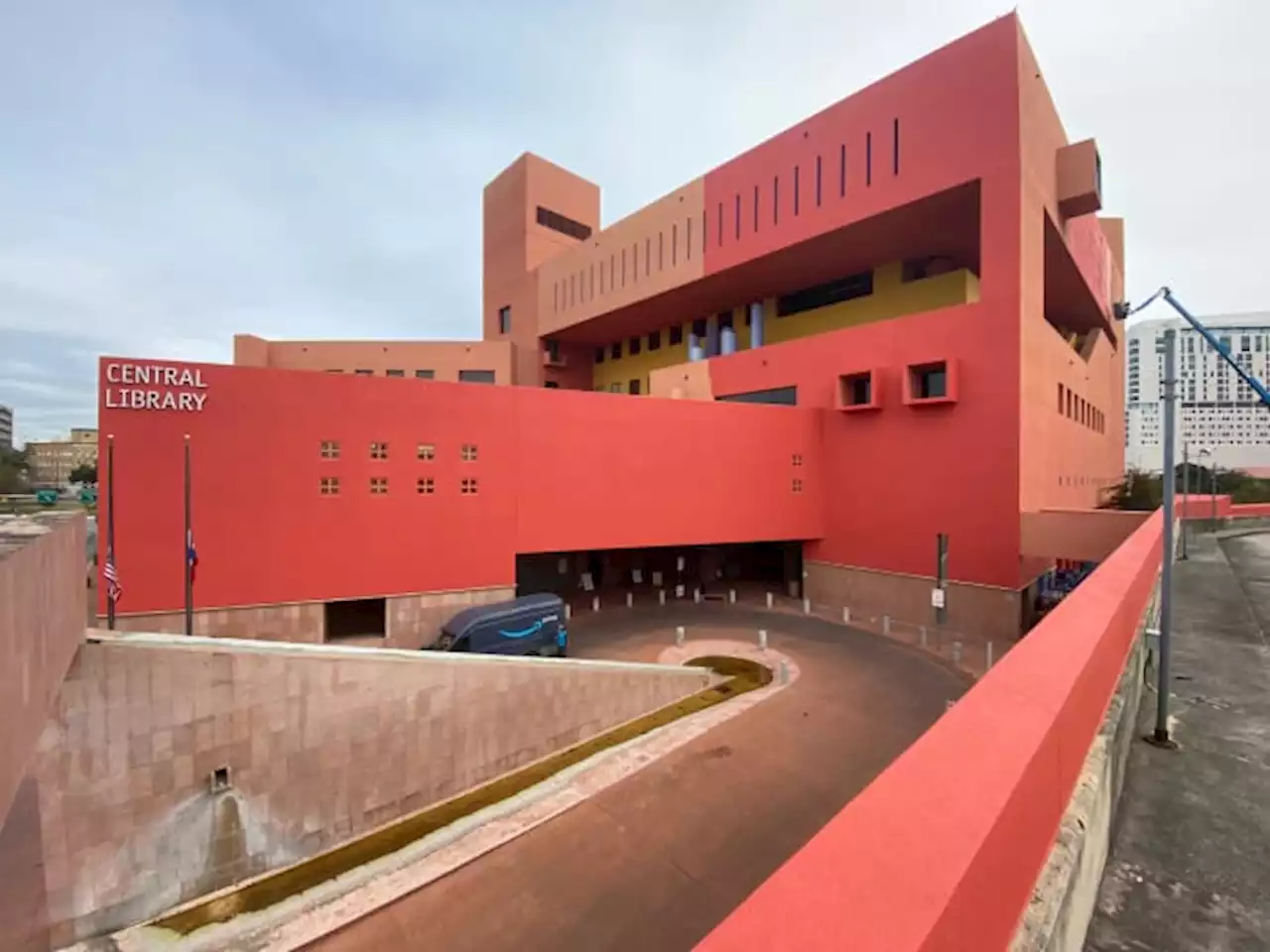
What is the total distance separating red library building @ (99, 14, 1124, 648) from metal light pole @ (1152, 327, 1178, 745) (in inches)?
588

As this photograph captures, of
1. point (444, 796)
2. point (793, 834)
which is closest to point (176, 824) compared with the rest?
point (444, 796)

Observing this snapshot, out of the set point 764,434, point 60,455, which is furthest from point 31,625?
point 60,455

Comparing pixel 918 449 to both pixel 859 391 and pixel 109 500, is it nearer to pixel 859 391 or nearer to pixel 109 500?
pixel 859 391

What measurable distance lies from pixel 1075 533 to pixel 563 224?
130 feet

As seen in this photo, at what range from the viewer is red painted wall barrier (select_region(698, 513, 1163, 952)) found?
1.86 meters

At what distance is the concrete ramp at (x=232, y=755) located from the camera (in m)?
9.50

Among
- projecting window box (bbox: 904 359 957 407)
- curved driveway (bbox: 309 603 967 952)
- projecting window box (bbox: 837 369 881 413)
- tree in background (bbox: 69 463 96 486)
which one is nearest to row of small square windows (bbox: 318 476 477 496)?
curved driveway (bbox: 309 603 967 952)

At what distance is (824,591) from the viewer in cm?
2739

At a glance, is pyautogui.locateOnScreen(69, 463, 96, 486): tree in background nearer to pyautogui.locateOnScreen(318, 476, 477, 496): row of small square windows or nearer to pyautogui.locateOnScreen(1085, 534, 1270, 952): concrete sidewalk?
pyautogui.locateOnScreen(318, 476, 477, 496): row of small square windows

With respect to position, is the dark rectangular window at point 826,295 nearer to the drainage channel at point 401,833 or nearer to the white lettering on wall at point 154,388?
the drainage channel at point 401,833

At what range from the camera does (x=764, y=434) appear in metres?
26.4

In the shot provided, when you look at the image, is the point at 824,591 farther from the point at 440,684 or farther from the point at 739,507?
the point at 440,684

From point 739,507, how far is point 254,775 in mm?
19461

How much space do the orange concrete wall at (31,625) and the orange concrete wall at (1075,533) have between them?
24164mm
